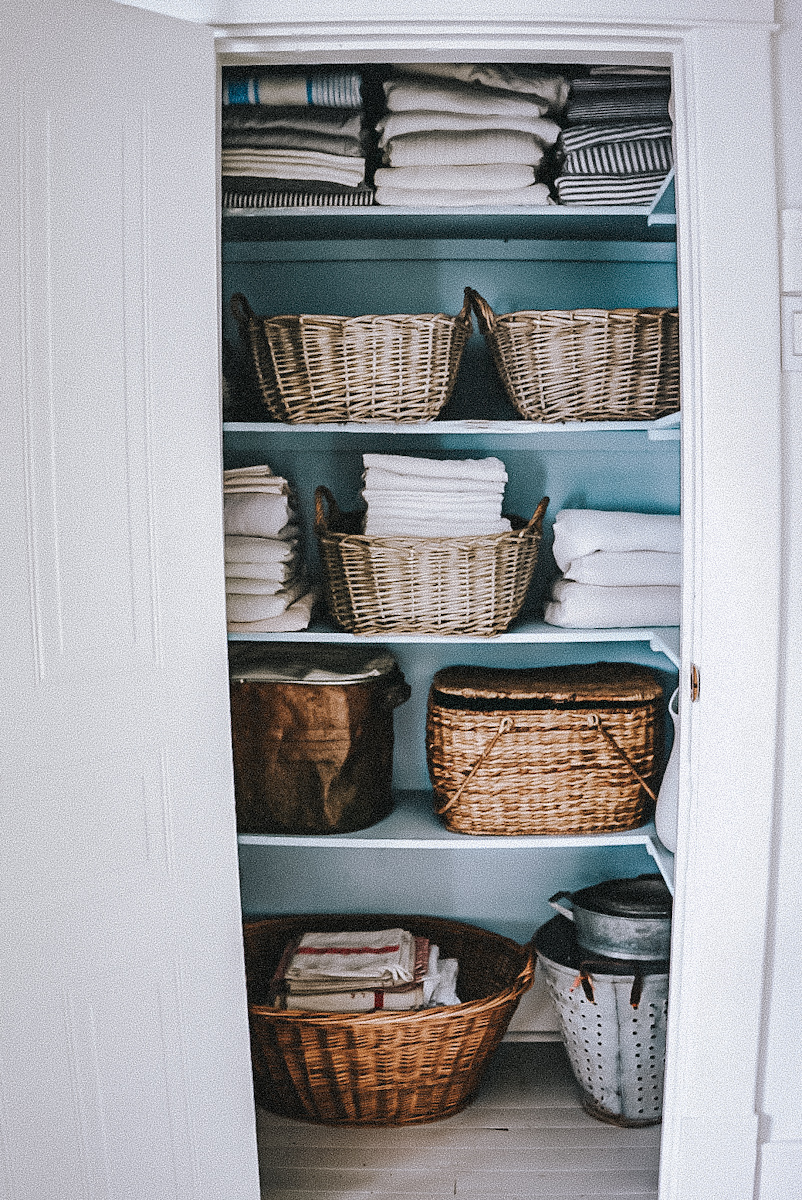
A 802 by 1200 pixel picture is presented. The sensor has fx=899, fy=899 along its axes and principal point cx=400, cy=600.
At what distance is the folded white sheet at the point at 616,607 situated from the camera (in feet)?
6.23

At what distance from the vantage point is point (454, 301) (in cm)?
212

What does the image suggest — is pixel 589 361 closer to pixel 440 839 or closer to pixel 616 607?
pixel 616 607

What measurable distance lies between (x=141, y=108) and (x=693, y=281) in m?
0.94

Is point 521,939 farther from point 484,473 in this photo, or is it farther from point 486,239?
point 486,239

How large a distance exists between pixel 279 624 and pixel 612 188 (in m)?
1.11

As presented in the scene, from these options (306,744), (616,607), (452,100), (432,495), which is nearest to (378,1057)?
(306,744)

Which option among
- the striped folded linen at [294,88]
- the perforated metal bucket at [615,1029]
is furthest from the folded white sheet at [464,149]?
the perforated metal bucket at [615,1029]

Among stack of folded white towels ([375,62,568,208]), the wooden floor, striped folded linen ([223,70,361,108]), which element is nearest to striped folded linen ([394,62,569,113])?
stack of folded white towels ([375,62,568,208])

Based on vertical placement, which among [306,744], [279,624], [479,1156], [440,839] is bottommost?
[479,1156]

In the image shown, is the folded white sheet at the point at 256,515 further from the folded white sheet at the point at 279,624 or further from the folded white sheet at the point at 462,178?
the folded white sheet at the point at 462,178

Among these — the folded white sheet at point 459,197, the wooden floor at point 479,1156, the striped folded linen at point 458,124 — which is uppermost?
the striped folded linen at point 458,124

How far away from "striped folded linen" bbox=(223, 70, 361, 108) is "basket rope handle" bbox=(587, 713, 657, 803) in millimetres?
1337

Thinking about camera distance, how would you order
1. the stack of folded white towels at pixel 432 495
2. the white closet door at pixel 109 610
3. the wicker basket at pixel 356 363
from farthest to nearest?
1. the stack of folded white towels at pixel 432 495
2. the wicker basket at pixel 356 363
3. the white closet door at pixel 109 610

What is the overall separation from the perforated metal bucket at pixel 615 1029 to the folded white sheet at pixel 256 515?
1125 millimetres
